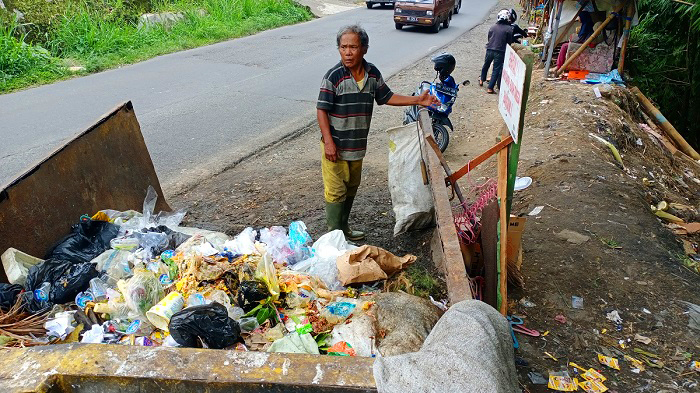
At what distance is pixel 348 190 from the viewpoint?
180 inches

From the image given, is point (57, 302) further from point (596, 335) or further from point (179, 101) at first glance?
point (179, 101)

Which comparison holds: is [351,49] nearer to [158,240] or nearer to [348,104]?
[348,104]

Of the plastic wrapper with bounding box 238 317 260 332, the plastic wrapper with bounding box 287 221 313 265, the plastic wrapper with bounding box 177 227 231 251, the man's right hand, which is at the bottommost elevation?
the plastic wrapper with bounding box 287 221 313 265

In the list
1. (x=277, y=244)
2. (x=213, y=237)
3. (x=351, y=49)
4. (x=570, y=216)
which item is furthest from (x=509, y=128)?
(x=570, y=216)

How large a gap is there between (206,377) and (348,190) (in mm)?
2690

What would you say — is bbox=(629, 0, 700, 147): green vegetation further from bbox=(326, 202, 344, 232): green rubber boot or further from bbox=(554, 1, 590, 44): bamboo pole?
bbox=(326, 202, 344, 232): green rubber boot

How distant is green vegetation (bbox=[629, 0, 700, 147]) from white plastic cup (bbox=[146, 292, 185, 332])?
1120 centimetres

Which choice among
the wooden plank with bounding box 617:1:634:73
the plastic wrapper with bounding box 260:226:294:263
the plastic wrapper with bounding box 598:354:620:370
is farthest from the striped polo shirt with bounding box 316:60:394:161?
the wooden plank with bounding box 617:1:634:73

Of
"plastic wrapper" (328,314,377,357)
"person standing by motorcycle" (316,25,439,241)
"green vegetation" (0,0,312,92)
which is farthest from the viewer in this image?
"green vegetation" (0,0,312,92)

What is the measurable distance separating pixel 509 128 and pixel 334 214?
5.68 feet

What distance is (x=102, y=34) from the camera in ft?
43.6

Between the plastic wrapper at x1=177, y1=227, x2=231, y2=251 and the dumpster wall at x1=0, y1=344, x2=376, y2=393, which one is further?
the plastic wrapper at x1=177, y1=227, x2=231, y2=251

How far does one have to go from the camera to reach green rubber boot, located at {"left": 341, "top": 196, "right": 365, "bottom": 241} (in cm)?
462

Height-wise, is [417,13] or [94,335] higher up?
[94,335]
